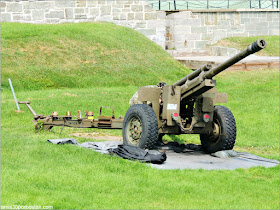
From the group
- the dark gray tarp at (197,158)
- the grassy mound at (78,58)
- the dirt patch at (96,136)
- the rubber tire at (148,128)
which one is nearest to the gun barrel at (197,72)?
the rubber tire at (148,128)

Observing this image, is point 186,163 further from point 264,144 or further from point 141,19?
point 141,19

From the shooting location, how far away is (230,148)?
38.1 feet

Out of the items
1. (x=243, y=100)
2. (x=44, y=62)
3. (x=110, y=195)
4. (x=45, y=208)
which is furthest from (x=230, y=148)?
(x=44, y=62)

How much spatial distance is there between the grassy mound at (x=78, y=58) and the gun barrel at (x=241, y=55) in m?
13.4

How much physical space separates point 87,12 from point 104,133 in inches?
774

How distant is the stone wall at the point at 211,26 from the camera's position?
35719mm

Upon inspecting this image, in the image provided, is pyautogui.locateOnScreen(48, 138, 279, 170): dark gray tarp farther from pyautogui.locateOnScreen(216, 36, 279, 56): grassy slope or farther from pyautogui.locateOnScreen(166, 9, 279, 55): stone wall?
pyautogui.locateOnScreen(166, 9, 279, 55): stone wall

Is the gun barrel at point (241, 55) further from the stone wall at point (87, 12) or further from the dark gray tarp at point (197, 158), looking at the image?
the stone wall at point (87, 12)

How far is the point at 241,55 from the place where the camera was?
9820 millimetres

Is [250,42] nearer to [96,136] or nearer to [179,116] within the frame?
[96,136]

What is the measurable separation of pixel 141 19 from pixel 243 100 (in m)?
15.1

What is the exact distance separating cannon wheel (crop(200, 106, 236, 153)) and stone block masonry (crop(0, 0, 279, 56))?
882 inches

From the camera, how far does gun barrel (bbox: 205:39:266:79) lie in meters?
9.33

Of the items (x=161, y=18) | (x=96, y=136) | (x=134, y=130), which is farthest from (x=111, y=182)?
(x=161, y=18)
